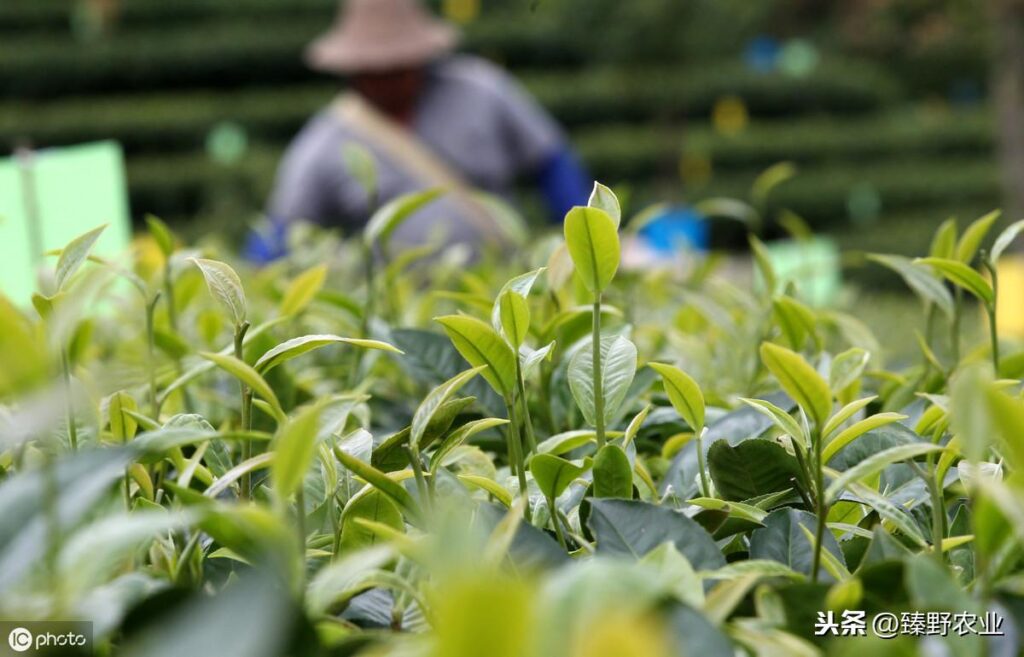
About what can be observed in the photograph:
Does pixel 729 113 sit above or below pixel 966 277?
below

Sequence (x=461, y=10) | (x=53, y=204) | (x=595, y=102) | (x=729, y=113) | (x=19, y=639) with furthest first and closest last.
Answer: (x=461, y=10), (x=729, y=113), (x=595, y=102), (x=53, y=204), (x=19, y=639)

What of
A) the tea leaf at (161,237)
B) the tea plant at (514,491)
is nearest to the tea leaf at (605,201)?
the tea plant at (514,491)

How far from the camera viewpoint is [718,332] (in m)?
1.15

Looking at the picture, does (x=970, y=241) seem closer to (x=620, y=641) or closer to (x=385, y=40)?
(x=620, y=641)

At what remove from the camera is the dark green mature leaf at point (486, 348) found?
0.63 metres

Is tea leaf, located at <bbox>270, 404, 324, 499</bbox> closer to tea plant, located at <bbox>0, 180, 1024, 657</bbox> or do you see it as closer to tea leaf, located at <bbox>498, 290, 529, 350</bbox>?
tea plant, located at <bbox>0, 180, 1024, 657</bbox>

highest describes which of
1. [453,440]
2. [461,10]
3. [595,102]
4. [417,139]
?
[453,440]

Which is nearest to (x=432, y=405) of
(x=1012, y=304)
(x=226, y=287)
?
(x=226, y=287)

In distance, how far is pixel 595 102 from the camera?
9180 mm

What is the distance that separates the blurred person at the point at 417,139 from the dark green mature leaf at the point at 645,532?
248 cm

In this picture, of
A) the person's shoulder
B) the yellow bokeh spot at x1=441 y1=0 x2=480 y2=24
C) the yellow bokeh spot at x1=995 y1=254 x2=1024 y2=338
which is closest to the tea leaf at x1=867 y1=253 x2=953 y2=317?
the yellow bokeh spot at x1=995 y1=254 x2=1024 y2=338

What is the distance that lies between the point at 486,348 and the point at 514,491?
0.08m

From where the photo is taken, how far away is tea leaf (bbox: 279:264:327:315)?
0.90 meters

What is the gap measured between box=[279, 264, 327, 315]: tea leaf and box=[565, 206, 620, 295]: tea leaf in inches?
11.6
